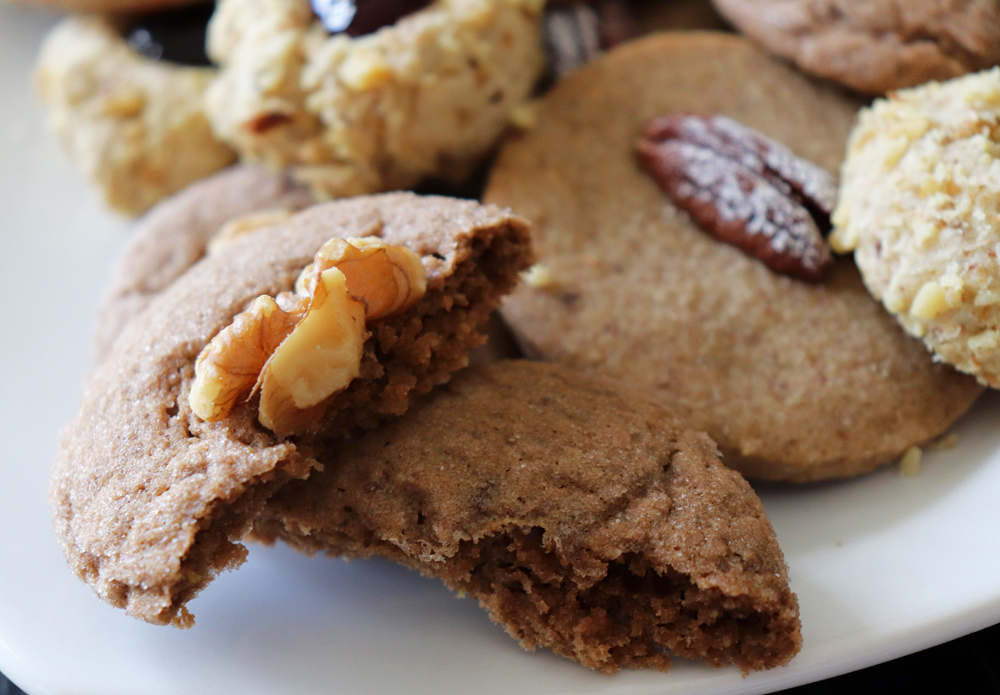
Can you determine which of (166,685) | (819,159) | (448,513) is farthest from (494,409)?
(819,159)

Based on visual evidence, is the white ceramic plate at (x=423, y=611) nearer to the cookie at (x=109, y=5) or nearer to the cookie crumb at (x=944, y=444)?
the cookie crumb at (x=944, y=444)

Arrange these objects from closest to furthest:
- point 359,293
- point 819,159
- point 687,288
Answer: point 359,293 → point 687,288 → point 819,159

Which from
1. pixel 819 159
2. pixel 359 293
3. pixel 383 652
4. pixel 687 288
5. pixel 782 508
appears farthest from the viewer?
pixel 819 159

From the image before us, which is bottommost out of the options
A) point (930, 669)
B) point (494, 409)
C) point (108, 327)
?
point (930, 669)

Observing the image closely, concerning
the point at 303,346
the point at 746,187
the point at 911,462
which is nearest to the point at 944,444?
the point at 911,462

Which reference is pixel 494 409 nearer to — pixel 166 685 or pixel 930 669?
pixel 166 685

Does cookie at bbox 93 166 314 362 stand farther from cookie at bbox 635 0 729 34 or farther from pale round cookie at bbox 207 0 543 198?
cookie at bbox 635 0 729 34
